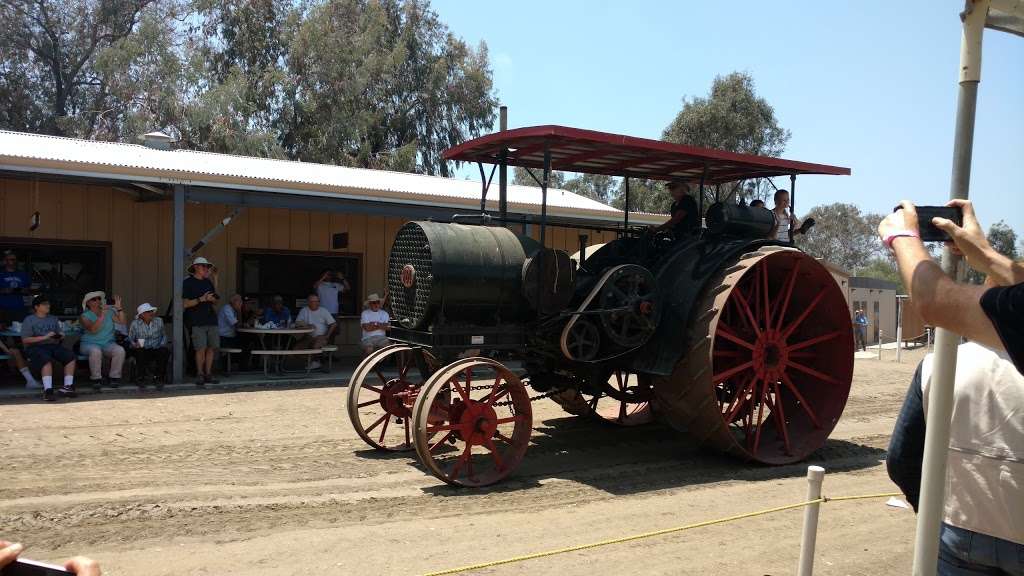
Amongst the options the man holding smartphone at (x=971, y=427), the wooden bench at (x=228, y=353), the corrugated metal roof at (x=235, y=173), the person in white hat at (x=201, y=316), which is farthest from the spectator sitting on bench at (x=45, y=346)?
the man holding smartphone at (x=971, y=427)

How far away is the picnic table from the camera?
11.3 meters

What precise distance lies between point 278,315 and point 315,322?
1.77 ft

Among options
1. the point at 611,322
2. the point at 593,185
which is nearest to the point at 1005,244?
the point at 611,322

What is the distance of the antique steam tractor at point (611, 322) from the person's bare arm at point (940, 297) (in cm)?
404

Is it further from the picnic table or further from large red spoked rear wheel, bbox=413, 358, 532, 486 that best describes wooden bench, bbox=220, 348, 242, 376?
large red spoked rear wheel, bbox=413, 358, 532, 486

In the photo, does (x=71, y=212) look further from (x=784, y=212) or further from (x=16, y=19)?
(x=16, y=19)

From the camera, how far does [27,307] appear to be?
10.6 metres

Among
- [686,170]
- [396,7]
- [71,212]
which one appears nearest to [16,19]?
[396,7]

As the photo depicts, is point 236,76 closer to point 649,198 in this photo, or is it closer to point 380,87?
Answer: point 380,87

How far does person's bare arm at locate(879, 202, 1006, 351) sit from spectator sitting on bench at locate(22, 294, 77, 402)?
9.54 meters

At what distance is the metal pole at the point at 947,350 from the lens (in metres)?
2.27

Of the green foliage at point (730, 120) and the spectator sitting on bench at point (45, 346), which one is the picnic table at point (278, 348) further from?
the green foliage at point (730, 120)

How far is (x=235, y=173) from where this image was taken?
11508mm

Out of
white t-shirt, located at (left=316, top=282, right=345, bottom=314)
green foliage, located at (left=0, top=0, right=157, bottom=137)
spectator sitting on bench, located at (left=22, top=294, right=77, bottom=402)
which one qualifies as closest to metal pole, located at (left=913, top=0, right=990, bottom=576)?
spectator sitting on bench, located at (left=22, top=294, right=77, bottom=402)
